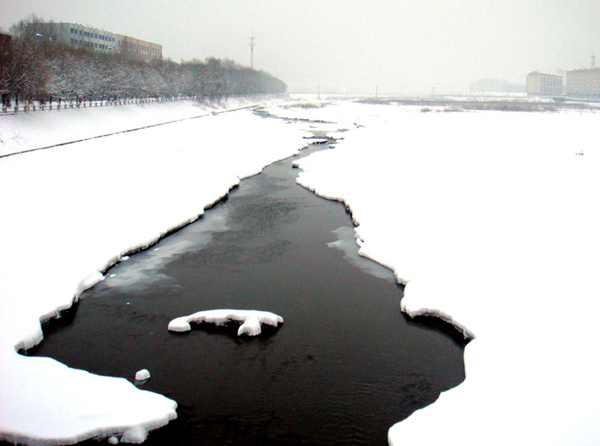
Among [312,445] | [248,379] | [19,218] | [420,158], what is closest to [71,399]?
[248,379]

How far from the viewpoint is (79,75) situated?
51.6 metres

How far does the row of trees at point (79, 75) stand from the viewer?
38875mm

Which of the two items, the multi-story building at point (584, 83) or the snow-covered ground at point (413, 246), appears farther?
the multi-story building at point (584, 83)

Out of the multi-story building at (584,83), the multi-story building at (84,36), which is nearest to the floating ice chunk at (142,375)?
the multi-story building at (84,36)

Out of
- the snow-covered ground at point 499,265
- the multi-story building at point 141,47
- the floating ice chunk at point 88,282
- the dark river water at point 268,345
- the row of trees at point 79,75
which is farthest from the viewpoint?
the multi-story building at point 141,47

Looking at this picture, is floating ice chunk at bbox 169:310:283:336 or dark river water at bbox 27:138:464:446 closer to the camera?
dark river water at bbox 27:138:464:446

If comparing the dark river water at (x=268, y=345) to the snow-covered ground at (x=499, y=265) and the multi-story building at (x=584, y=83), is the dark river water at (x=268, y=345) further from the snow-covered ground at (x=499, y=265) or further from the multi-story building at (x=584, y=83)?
the multi-story building at (x=584, y=83)

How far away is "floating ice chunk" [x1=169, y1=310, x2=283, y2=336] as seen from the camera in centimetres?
1326

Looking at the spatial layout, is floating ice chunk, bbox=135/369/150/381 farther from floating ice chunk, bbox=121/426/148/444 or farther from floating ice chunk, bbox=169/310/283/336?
floating ice chunk, bbox=169/310/283/336

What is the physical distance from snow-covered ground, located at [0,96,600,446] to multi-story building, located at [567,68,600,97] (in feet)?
417

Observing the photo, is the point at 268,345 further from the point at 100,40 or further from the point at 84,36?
the point at 100,40

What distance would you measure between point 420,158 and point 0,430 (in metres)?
31.5

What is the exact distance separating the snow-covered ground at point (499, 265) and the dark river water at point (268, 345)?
2.65 feet

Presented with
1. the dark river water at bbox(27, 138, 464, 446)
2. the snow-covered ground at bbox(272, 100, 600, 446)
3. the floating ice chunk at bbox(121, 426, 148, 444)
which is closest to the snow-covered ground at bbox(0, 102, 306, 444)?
the floating ice chunk at bbox(121, 426, 148, 444)
